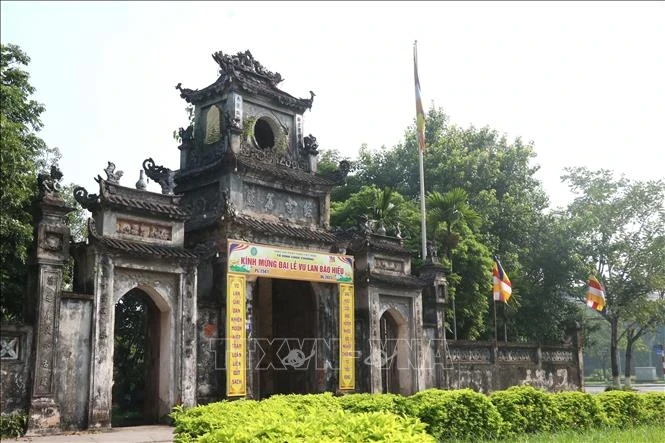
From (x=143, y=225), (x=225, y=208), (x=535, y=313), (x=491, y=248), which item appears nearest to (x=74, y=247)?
(x=143, y=225)

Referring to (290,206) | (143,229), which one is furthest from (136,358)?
(290,206)

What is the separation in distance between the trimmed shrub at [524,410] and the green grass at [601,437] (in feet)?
1.46

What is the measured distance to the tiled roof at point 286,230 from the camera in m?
19.3

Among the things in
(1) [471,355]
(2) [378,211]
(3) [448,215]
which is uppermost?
(2) [378,211]

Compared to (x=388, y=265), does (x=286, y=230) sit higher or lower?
higher

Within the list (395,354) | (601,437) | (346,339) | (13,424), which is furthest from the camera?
(395,354)

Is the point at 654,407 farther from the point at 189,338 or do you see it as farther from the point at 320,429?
the point at 320,429

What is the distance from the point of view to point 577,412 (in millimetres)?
14805

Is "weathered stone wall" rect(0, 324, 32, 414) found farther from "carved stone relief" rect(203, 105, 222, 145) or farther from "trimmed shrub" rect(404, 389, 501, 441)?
"carved stone relief" rect(203, 105, 222, 145)

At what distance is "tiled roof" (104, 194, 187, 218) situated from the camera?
16688mm

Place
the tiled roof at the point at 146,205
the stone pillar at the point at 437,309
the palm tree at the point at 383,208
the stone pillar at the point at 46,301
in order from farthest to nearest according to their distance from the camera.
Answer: the palm tree at the point at 383,208, the stone pillar at the point at 437,309, the tiled roof at the point at 146,205, the stone pillar at the point at 46,301

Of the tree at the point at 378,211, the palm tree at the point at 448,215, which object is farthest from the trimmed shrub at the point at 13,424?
the palm tree at the point at 448,215

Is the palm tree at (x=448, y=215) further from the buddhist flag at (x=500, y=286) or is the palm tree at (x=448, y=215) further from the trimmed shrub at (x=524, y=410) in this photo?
the trimmed shrub at (x=524, y=410)

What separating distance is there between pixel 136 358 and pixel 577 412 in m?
13.6
